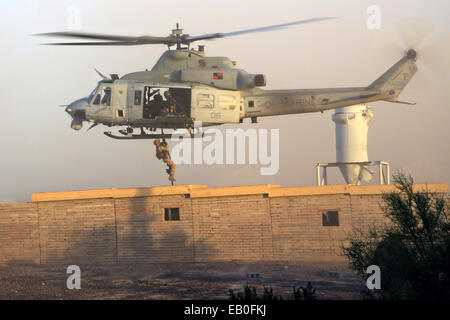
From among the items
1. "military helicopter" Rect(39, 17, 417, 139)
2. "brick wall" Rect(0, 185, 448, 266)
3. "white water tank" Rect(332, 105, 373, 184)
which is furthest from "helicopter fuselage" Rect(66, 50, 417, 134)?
"white water tank" Rect(332, 105, 373, 184)

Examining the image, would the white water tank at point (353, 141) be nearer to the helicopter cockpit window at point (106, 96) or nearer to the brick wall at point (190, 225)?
the brick wall at point (190, 225)

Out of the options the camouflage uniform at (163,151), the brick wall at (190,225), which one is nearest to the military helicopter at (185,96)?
the camouflage uniform at (163,151)

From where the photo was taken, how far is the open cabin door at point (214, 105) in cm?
2244

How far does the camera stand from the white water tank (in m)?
41.2

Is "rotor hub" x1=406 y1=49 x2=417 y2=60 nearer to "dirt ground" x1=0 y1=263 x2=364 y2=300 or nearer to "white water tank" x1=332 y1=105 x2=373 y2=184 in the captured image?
"dirt ground" x1=0 y1=263 x2=364 y2=300

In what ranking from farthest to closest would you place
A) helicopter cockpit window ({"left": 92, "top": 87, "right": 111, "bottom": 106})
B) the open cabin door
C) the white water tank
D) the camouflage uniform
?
the white water tank
the camouflage uniform
helicopter cockpit window ({"left": 92, "top": 87, "right": 111, "bottom": 106})
the open cabin door

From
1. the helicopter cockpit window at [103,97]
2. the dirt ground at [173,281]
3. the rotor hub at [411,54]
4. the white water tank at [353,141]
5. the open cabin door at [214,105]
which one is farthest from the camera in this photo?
the white water tank at [353,141]

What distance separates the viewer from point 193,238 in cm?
3375

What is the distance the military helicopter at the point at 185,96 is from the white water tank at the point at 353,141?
18.0 meters

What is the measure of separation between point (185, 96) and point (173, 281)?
9.32 meters

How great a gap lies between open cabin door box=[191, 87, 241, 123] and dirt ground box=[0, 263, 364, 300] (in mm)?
6740

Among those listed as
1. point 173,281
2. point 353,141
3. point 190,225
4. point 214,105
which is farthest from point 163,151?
point 353,141

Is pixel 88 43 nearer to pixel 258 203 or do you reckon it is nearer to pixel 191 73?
pixel 191 73
